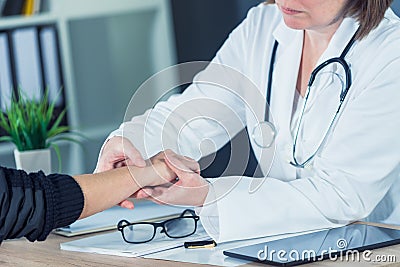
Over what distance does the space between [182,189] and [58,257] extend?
0.26 m

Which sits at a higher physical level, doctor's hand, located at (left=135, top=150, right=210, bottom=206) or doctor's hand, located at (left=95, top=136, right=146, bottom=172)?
doctor's hand, located at (left=95, top=136, right=146, bottom=172)

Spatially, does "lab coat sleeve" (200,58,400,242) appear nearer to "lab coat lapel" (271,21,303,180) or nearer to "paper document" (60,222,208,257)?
"paper document" (60,222,208,257)

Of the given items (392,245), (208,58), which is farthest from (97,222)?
(208,58)

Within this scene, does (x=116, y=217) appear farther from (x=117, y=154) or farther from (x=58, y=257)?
(x=58, y=257)

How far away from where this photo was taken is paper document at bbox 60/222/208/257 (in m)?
1.61

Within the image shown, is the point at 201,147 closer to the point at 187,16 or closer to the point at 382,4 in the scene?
the point at 382,4

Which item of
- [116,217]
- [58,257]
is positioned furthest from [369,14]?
[58,257]

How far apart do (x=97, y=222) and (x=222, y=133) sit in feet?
1.49

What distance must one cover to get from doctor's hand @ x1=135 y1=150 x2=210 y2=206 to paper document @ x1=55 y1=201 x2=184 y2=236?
152mm

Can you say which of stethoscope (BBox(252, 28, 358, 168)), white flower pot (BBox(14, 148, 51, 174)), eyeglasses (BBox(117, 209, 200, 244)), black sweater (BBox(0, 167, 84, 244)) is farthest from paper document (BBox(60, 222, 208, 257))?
white flower pot (BBox(14, 148, 51, 174))

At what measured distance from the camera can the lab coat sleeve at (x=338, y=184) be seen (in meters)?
1.69

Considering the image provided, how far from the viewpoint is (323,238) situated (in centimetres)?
162

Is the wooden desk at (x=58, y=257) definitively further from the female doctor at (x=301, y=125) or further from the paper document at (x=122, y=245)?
the female doctor at (x=301, y=125)

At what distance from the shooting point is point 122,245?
167cm
